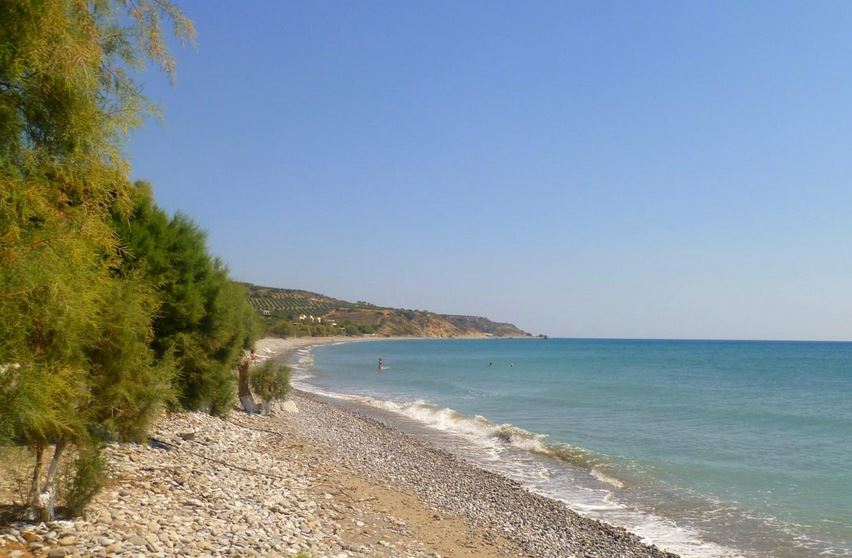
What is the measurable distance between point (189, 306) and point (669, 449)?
1651cm

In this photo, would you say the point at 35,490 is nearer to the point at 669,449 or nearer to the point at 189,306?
the point at 189,306

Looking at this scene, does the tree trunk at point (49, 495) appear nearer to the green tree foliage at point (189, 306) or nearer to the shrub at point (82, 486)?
the shrub at point (82, 486)

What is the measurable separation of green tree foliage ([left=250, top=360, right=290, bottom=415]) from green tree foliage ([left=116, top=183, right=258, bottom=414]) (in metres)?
3.38

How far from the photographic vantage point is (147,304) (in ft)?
35.8

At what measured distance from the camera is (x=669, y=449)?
22.8 metres

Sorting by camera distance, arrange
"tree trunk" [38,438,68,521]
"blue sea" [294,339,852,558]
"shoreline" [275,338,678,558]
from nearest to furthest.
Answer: "tree trunk" [38,438,68,521]
"shoreline" [275,338,678,558]
"blue sea" [294,339,852,558]

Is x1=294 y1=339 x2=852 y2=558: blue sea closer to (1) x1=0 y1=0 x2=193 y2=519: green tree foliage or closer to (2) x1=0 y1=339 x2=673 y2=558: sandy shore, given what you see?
(2) x1=0 y1=339 x2=673 y2=558: sandy shore

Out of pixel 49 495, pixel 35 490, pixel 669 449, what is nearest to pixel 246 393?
pixel 49 495

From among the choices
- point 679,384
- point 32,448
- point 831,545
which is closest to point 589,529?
point 831,545

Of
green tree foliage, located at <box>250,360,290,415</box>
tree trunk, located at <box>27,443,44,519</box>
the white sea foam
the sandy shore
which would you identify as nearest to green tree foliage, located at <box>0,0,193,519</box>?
tree trunk, located at <box>27,443,44,519</box>

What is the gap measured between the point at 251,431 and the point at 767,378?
58522 mm

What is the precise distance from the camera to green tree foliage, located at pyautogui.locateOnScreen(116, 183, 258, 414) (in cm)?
1502

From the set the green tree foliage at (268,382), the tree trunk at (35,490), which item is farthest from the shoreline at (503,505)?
the tree trunk at (35,490)

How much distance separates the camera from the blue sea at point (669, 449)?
553 inches
